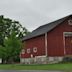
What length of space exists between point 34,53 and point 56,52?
626cm

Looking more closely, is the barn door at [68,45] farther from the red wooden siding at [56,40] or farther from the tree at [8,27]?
the tree at [8,27]

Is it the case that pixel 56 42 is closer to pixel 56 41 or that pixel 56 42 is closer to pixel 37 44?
pixel 56 41

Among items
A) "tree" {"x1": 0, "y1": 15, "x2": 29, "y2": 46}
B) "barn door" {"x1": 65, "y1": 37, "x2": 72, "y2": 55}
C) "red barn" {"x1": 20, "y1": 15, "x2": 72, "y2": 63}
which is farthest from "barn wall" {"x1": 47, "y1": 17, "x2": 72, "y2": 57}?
"tree" {"x1": 0, "y1": 15, "x2": 29, "y2": 46}

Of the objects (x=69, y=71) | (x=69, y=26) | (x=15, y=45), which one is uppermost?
(x=69, y=26)

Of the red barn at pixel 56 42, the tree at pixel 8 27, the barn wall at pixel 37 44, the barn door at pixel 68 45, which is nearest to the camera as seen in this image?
the red barn at pixel 56 42

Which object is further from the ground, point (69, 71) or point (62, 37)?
point (62, 37)

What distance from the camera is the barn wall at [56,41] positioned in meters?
44.3

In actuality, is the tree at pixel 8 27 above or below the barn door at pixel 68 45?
above

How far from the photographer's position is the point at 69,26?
4538cm

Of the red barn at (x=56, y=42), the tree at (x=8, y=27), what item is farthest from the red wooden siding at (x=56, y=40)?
the tree at (x=8, y=27)

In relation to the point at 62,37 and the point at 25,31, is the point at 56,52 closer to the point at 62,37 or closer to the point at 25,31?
the point at 62,37

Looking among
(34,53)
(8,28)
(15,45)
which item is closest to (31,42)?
(34,53)

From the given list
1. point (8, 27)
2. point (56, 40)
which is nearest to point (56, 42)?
point (56, 40)

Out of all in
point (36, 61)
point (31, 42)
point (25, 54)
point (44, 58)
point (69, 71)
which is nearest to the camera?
point (69, 71)
